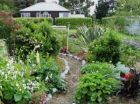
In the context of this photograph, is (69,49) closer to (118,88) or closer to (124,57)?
(124,57)

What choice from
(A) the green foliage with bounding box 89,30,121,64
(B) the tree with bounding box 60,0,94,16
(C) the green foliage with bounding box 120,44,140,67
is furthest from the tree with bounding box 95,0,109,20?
(A) the green foliage with bounding box 89,30,121,64

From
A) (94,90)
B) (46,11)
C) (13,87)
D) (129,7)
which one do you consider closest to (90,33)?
(94,90)

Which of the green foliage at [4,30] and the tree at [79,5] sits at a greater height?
the green foliage at [4,30]

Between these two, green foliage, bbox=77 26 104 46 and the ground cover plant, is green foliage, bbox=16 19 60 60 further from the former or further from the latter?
the ground cover plant

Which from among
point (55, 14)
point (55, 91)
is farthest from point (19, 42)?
point (55, 14)

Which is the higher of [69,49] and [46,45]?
[46,45]

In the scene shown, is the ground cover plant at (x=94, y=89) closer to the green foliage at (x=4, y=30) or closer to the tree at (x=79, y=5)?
the green foliage at (x=4, y=30)

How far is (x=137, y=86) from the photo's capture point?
7910 millimetres

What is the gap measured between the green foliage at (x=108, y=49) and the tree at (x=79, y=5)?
171 feet

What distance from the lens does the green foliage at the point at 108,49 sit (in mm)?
11909

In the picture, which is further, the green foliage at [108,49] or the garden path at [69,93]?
the green foliage at [108,49]

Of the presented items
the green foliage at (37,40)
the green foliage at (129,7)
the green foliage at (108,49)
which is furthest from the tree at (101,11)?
the green foliage at (108,49)

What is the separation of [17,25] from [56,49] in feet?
6.45

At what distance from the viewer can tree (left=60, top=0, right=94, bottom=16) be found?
64188 mm
